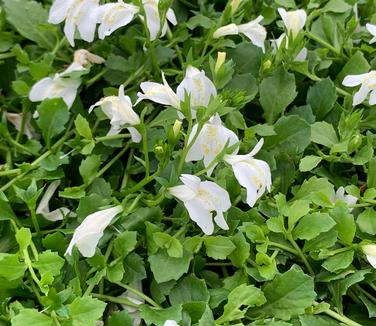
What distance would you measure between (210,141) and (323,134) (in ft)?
0.49

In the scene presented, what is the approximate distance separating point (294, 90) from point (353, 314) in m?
0.25

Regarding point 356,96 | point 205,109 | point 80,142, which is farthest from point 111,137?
point 356,96

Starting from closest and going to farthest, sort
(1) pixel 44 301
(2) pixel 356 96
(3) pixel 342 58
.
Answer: (1) pixel 44 301, (2) pixel 356 96, (3) pixel 342 58

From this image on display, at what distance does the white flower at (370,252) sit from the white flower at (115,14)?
1.11 feet

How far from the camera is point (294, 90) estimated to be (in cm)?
75

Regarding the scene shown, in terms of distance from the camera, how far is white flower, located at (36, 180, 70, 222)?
0.71 m

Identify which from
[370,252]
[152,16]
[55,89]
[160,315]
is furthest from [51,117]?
[370,252]

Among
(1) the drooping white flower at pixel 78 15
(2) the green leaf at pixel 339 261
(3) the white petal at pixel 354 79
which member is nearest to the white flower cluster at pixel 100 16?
(1) the drooping white flower at pixel 78 15

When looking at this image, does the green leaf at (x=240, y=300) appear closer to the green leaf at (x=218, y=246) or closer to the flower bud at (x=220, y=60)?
the green leaf at (x=218, y=246)

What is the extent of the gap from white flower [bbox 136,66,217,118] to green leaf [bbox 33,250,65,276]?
7.1 inches

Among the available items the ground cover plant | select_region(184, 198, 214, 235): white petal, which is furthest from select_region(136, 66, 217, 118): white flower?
select_region(184, 198, 214, 235): white petal

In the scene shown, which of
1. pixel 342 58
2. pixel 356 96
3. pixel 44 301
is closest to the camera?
pixel 44 301

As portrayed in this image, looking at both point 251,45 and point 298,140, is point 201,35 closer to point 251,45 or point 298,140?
point 251,45

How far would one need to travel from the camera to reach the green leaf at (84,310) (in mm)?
570
